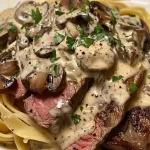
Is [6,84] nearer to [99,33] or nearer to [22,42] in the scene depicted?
[22,42]

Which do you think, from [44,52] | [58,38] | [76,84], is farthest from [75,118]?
[58,38]

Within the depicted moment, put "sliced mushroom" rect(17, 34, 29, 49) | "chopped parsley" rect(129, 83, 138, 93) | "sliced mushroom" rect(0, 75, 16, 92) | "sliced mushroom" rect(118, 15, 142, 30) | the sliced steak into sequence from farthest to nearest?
"sliced mushroom" rect(118, 15, 142, 30), "sliced mushroom" rect(17, 34, 29, 49), "sliced mushroom" rect(0, 75, 16, 92), "chopped parsley" rect(129, 83, 138, 93), the sliced steak

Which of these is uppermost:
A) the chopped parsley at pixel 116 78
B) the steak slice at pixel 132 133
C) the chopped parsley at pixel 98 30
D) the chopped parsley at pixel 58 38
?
the chopped parsley at pixel 58 38

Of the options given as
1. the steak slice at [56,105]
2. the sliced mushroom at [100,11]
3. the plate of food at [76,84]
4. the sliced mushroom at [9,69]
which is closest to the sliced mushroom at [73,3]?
the plate of food at [76,84]

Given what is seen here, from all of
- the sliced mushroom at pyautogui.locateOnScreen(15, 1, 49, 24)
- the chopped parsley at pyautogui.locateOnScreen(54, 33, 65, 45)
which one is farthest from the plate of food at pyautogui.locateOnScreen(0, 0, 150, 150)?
the sliced mushroom at pyautogui.locateOnScreen(15, 1, 49, 24)

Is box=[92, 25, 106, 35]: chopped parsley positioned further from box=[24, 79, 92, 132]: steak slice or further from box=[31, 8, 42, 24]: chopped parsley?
box=[31, 8, 42, 24]: chopped parsley

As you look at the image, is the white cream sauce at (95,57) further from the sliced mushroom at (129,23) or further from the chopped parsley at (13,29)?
the chopped parsley at (13,29)
